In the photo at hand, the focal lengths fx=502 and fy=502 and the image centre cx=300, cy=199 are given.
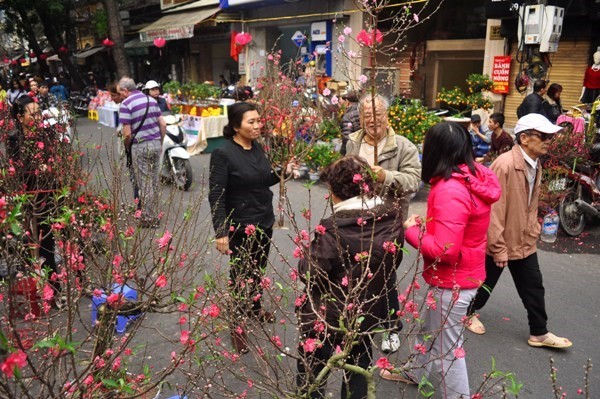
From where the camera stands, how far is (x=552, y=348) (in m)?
3.59

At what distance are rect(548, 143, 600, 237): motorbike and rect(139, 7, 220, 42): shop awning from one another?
14.0 metres

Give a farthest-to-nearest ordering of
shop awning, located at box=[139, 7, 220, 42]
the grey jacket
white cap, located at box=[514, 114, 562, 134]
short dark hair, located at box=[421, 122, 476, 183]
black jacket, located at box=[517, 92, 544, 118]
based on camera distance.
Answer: shop awning, located at box=[139, 7, 220, 42] → black jacket, located at box=[517, 92, 544, 118] → the grey jacket → white cap, located at box=[514, 114, 562, 134] → short dark hair, located at box=[421, 122, 476, 183]

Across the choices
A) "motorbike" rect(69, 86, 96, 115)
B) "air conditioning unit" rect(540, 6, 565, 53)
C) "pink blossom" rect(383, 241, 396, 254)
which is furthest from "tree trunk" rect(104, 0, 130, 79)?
"pink blossom" rect(383, 241, 396, 254)

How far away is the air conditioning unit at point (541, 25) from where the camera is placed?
26.0ft

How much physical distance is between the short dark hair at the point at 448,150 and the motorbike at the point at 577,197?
3.87m

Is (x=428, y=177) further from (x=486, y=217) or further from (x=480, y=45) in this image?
(x=480, y=45)

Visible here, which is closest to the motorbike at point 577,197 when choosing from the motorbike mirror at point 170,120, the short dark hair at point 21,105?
the short dark hair at point 21,105

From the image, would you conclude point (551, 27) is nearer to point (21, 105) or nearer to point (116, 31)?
point (21, 105)

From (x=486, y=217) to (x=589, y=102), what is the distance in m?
7.52

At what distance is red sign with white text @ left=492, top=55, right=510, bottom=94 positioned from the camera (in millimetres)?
10008

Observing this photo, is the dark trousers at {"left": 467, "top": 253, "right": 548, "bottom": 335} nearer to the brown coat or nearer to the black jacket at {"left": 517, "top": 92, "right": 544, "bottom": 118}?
the brown coat

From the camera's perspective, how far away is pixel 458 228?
7.92 ft

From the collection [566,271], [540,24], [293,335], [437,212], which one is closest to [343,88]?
[540,24]

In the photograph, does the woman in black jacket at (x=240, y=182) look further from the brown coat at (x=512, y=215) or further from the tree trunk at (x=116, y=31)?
the tree trunk at (x=116, y=31)
